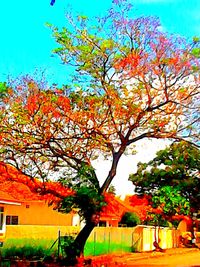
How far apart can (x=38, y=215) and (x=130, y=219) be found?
33.9ft

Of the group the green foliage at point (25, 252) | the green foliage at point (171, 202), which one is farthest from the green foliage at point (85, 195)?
the green foliage at point (171, 202)

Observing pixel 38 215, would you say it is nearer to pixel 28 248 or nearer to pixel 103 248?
pixel 103 248

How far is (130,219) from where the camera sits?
41406 mm

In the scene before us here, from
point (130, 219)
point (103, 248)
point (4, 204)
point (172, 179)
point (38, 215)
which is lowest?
point (103, 248)

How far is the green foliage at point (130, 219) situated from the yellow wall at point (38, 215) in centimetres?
887

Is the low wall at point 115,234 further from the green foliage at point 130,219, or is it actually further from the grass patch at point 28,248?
the green foliage at point 130,219

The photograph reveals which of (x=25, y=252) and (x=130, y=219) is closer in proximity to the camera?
(x=25, y=252)

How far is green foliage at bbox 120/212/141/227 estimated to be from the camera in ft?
135

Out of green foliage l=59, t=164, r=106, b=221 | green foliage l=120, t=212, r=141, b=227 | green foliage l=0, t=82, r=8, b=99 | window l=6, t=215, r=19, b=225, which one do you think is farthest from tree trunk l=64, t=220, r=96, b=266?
green foliage l=120, t=212, r=141, b=227

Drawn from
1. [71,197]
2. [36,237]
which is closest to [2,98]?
[71,197]

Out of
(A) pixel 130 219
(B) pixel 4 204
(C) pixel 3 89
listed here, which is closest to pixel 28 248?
(B) pixel 4 204

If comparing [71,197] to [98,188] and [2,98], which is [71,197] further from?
[2,98]

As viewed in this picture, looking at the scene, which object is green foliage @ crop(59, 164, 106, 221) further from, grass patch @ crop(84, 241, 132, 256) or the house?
the house

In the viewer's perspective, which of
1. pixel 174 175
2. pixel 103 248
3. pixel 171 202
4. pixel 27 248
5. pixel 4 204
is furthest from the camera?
pixel 174 175
